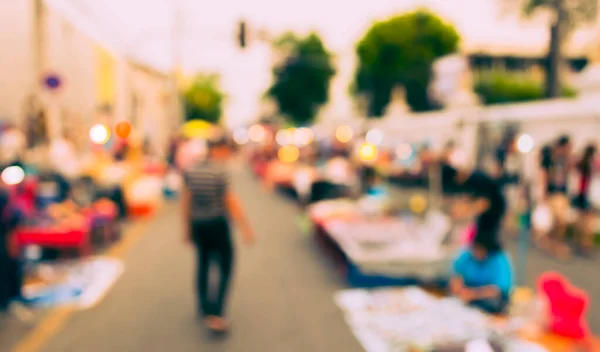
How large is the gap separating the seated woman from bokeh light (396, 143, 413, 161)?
1819 centimetres

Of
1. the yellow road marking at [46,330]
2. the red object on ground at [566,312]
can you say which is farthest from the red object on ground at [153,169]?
the red object on ground at [566,312]

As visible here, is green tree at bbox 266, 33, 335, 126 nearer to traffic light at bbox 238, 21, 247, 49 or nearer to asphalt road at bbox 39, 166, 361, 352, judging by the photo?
traffic light at bbox 238, 21, 247, 49

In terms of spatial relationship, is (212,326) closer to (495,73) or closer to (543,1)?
(543,1)

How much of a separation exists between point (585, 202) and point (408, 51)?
1351 inches

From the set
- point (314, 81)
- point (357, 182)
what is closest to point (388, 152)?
point (357, 182)

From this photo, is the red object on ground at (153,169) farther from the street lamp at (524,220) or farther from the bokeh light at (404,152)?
the street lamp at (524,220)

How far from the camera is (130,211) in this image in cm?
1348

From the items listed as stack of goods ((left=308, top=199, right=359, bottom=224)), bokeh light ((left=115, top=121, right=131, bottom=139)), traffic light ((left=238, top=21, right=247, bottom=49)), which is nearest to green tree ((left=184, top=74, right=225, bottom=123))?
traffic light ((left=238, top=21, right=247, bottom=49))

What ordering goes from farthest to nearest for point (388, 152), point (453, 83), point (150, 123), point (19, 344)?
point (150, 123), point (388, 152), point (453, 83), point (19, 344)

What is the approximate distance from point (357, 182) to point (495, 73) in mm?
46624

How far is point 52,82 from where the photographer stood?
1034 cm

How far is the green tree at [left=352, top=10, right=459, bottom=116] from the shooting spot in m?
41.8

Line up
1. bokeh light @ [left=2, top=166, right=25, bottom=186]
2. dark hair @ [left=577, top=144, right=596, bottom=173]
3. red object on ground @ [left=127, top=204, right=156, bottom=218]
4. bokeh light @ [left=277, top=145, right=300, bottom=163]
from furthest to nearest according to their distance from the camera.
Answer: bokeh light @ [left=277, top=145, right=300, bottom=163]
red object on ground @ [left=127, top=204, right=156, bottom=218]
dark hair @ [left=577, top=144, right=596, bottom=173]
bokeh light @ [left=2, top=166, right=25, bottom=186]

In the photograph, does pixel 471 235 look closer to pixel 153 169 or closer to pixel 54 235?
pixel 54 235
